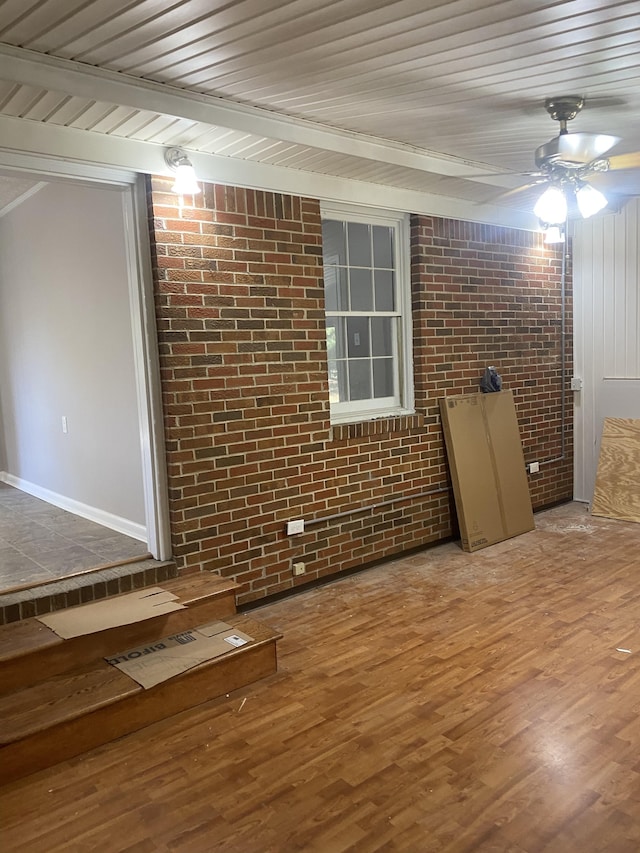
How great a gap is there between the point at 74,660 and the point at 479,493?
3126 millimetres

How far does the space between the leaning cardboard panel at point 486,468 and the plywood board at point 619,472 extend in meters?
0.78

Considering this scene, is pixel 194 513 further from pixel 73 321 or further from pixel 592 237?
pixel 592 237

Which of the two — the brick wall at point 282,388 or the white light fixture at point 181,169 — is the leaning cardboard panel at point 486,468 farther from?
the white light fixture at point 181,169

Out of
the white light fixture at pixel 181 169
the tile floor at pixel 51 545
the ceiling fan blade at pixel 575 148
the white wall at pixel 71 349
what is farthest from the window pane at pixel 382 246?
the tile floor at pixel 51 545

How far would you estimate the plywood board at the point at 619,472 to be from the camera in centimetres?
540

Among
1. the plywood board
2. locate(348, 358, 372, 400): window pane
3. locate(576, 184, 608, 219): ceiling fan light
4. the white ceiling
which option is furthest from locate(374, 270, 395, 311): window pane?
the plywood board

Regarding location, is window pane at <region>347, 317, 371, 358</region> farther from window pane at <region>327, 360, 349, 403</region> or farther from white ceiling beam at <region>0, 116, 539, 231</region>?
white ceiling beam at <region>0, 116, 539, 231</region>

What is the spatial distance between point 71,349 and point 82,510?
1183 millimetres

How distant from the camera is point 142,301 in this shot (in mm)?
3406

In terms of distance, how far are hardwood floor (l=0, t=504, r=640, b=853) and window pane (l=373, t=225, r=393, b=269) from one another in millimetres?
2388

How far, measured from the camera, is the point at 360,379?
4570 millimetres

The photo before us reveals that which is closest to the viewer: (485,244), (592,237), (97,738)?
(97,738)

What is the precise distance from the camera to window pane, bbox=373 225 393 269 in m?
4.59

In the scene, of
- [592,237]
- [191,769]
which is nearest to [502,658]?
[191,769]
